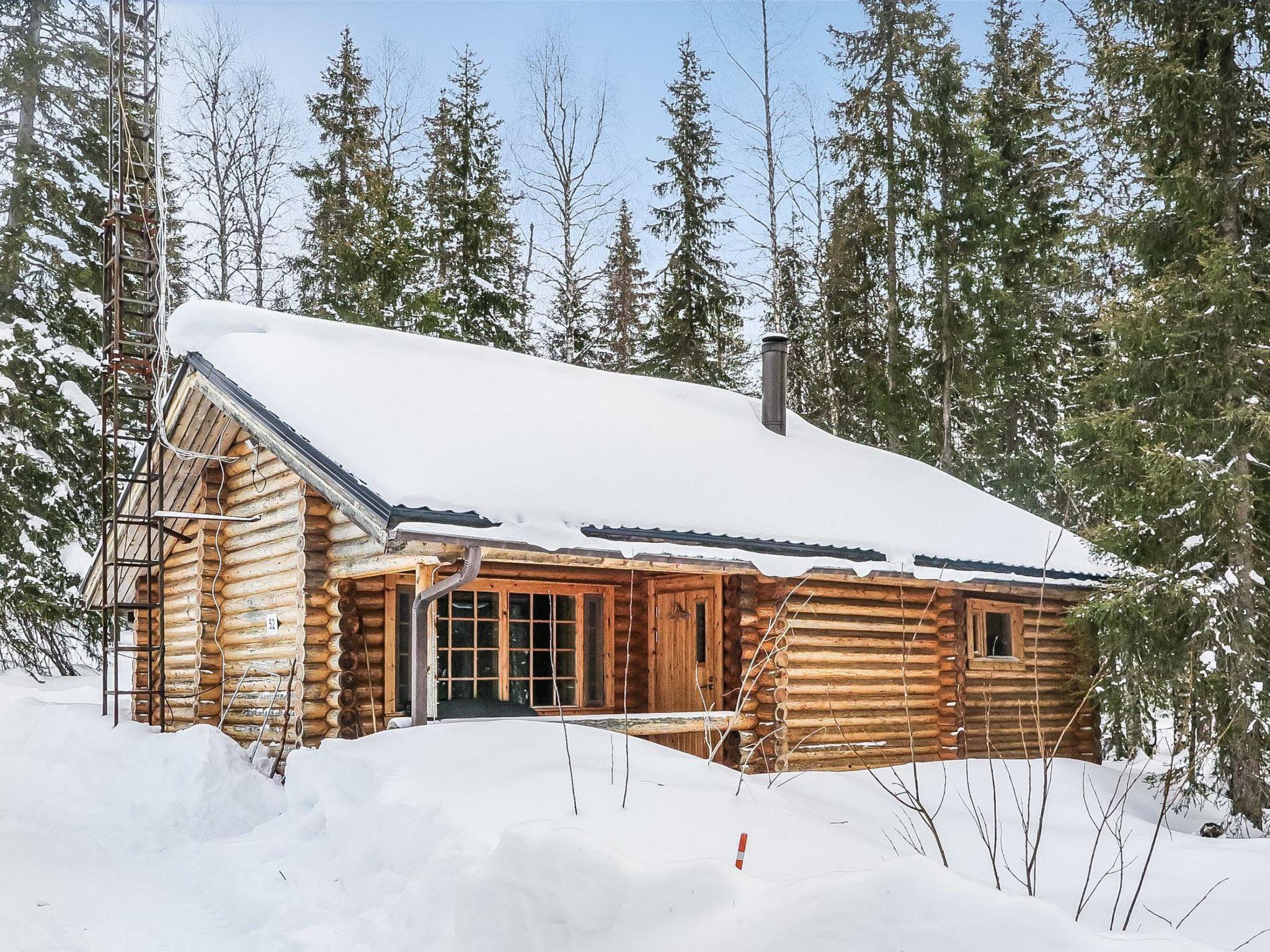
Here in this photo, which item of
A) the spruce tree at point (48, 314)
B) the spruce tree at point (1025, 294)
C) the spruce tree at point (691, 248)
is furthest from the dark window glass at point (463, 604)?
the spruce tree at point (691, 248)

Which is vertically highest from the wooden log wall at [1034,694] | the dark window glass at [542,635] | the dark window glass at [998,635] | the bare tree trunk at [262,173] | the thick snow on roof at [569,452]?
the bare tree trunk at [262,173]

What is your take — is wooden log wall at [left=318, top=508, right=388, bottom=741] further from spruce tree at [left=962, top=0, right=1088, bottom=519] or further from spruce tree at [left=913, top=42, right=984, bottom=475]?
spruce tree at [left=962, top=0, right=1088, bottom=519]

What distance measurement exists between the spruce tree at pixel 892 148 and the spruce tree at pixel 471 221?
8218 mm

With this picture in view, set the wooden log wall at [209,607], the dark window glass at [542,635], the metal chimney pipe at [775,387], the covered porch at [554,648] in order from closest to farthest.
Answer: the covered porch at [554,648] < the dark window glass at [542,635] < the wooden log wall at [209,607] < the metal chimney pipe at [775,387]

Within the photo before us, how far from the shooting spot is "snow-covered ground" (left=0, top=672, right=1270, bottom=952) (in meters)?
4.21

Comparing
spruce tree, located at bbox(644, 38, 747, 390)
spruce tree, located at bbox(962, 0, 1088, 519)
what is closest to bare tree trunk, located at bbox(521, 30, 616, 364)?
spruce tree, located at bbox(644, 38, 747, 390)

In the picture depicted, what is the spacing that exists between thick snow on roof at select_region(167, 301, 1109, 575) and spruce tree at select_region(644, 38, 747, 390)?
33.9 feet

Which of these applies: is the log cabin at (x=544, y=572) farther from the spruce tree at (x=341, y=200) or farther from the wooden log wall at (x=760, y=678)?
the spruce tree at (x=341, y=200)

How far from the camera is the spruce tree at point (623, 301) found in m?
28.9

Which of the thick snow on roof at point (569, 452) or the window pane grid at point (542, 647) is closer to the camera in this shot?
the thick snow on roof at point (569, 452)

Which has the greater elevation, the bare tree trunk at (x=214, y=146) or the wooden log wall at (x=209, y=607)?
the bare tree trunk at (x=214, y=146)

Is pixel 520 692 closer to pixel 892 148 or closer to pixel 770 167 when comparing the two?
pixel 770 167

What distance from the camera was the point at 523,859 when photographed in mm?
4980

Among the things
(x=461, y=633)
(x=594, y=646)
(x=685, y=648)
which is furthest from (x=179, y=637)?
(x=685, y=648)
